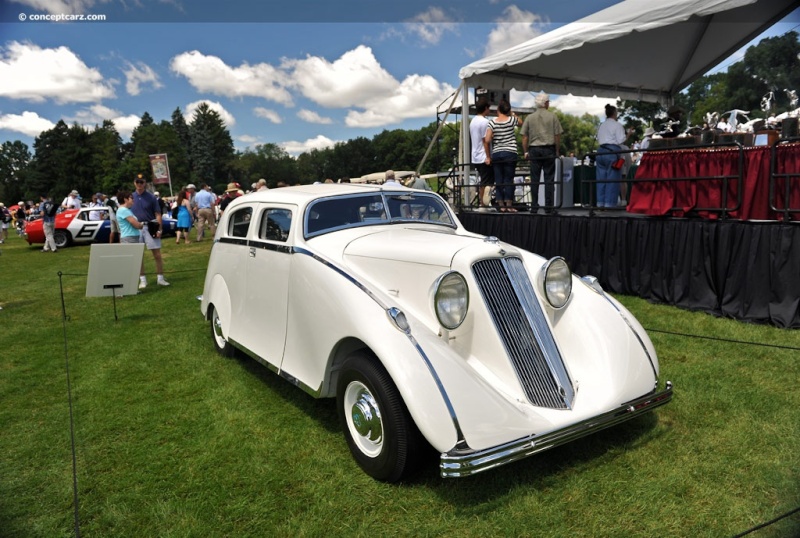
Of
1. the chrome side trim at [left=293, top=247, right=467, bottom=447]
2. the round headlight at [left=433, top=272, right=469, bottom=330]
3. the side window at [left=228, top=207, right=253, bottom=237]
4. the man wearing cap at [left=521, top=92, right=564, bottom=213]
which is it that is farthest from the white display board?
the man wearing cap at [left=521, top=92, right=564, bottom=213]

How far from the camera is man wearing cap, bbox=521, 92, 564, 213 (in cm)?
827

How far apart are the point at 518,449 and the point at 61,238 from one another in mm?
20502

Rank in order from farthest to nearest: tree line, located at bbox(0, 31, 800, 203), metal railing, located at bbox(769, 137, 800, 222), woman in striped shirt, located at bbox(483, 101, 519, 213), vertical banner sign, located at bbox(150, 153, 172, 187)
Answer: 1. vertical banner sign, located at bbox(150, 153, 172, 187)
2. tree line, located at bbox(0, 31, 800, 203)
3. woman in striped shirt, located at bbox(483, 101, 519, 213)
4. metal railing, located at bbox(769, 137, 800, 222)

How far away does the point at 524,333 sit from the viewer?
320cm

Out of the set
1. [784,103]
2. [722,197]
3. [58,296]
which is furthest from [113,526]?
[784,103]

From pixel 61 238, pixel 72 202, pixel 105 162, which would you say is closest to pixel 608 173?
pixel 61 238

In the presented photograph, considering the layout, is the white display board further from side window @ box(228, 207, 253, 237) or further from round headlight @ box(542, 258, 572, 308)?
round headlight @ box(542, 258, 572, 308)

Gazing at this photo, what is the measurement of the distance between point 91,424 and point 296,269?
204 cm

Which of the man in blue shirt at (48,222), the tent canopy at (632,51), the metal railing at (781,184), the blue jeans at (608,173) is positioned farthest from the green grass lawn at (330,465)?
the man in blue shirt at (48,222)

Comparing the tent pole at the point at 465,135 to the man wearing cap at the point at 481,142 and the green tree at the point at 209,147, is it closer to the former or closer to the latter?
the man wearing cap at the point at 481,142

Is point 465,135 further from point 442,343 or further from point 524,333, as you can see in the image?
point 442,343

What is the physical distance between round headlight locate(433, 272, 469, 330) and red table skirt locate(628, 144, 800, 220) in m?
4.45

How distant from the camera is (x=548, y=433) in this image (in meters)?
2.66

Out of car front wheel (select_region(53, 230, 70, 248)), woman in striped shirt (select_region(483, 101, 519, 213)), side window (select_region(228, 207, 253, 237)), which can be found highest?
woman in striped shirt (select_region(483, 101, 519, 213))
